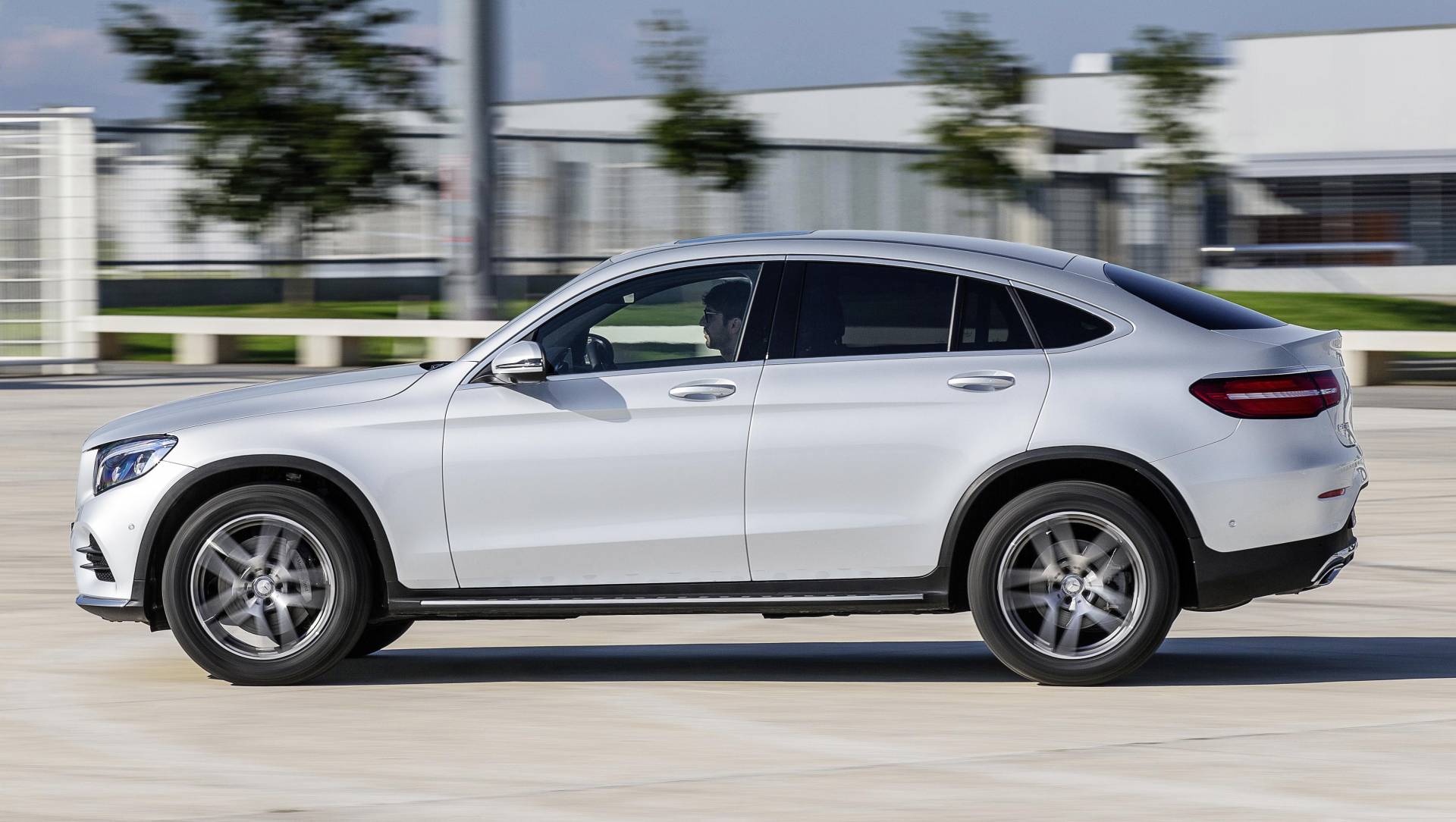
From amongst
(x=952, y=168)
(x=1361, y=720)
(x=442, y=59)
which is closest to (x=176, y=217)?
(x=442, y=59)

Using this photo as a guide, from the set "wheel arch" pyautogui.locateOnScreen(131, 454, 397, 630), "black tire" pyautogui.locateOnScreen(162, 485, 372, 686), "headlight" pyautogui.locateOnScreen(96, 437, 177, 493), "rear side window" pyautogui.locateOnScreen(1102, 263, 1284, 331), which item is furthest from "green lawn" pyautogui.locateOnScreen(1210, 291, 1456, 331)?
"headlight" pyautogui.locateOnScreen(96, 437, 177, 493)

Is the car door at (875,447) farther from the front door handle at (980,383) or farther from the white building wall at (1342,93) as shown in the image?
the white building wall at (1342,93)

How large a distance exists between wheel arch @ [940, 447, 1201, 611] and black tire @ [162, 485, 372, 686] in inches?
86.8

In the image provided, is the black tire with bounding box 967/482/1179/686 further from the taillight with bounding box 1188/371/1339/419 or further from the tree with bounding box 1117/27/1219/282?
the tree with bounding box 1117/27/1219/282

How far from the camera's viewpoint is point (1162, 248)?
4109 cm

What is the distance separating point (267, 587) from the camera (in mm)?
7230

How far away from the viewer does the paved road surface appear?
558 centimetres

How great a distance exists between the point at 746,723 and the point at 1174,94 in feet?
117

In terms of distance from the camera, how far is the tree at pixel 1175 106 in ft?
132

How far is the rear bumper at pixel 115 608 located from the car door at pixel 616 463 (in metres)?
1.23

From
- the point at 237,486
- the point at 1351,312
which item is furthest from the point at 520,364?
the point at 1351,312

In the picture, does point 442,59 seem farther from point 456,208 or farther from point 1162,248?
point 1162,248

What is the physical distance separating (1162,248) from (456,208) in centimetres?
2287

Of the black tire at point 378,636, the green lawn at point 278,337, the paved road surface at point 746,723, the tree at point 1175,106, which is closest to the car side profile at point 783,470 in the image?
the paved road surface at point 746,723
